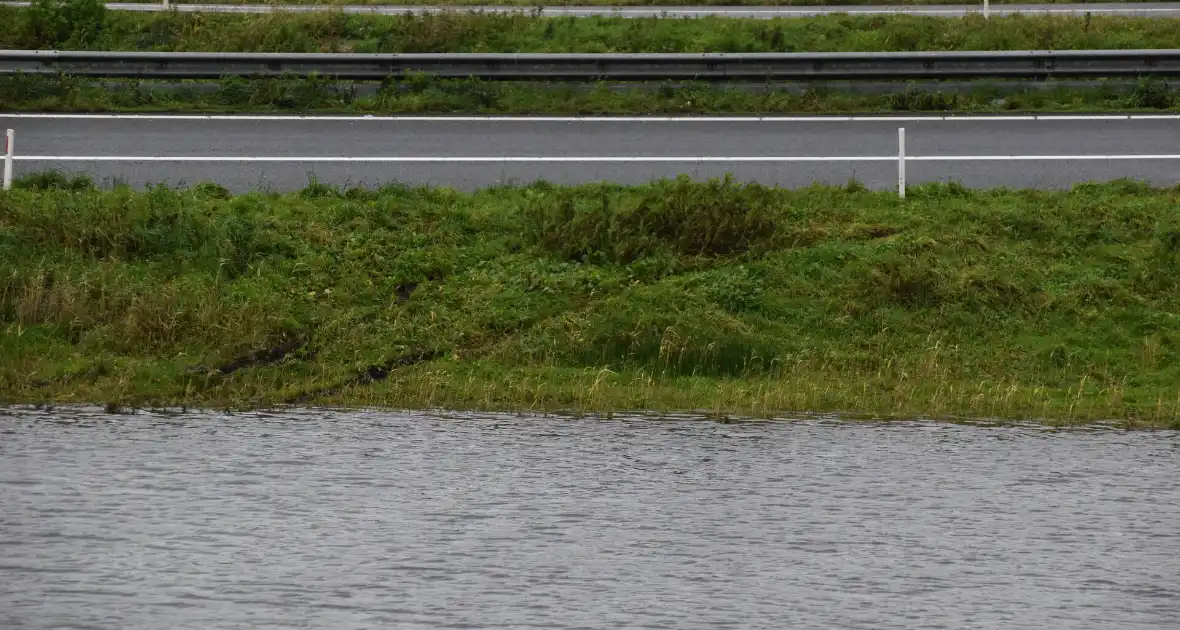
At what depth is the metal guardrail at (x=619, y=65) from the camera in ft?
78.1

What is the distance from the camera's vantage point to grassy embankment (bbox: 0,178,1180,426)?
15.5 meters

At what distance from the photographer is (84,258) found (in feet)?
56.9

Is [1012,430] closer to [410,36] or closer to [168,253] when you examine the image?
[168,253]

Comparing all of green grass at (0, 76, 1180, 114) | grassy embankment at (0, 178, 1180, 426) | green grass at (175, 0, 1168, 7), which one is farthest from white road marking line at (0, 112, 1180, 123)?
green grass at (175, 0, 1168, 7)

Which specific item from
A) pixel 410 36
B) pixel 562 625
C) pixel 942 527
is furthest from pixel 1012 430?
pixel 410 36

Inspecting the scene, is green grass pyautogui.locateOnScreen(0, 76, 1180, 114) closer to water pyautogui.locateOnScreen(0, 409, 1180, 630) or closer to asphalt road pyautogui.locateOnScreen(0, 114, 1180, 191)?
asphalt road pyautogui.locateOnScreen(0, 114, 1180, 191)

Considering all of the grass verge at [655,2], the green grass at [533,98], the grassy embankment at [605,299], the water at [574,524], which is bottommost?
the water at [574,524]

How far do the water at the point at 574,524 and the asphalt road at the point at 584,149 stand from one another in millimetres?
6230

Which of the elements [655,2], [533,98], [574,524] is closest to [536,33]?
[533,98]

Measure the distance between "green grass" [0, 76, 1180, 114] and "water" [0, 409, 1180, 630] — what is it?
32.0 ft

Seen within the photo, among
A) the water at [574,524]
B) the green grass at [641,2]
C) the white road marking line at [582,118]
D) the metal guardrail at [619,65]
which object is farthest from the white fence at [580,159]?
the green grass at [641,2]

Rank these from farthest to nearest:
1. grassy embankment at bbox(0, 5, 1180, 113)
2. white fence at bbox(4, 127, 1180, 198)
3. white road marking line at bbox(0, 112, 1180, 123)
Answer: grassy embankment at bbox(0, 5, 1180, 113), white road marking line at bbox(0, 112, 1180, 123), white fence at bbox(4, 127, 1180, 198)

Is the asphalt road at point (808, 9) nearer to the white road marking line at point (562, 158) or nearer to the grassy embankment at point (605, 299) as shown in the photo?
the white road marking line at point (562, 158)

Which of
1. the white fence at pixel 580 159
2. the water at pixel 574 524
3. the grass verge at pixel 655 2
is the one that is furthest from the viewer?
the grass verge at pixel 655 2
